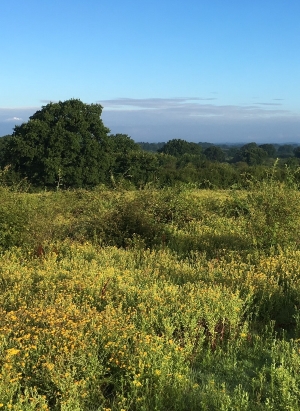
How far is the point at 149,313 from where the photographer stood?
16.5 feet

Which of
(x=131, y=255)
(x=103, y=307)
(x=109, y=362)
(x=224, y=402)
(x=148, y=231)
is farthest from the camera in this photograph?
(x=148, y=231)

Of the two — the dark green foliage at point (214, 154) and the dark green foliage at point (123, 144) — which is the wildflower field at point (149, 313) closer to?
the dark green foliage at point (123, 144)

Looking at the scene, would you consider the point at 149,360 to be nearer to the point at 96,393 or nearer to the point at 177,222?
the point at 96,393

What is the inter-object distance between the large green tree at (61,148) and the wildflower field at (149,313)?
24.8m

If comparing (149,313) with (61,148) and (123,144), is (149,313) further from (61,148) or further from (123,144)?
(123,144)

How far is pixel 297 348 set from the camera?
432cm

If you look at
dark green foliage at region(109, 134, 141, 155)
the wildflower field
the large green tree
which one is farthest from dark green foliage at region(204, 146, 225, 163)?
the wildflower field

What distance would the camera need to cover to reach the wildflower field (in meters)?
3.60

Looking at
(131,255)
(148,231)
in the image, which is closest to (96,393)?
(131,255)

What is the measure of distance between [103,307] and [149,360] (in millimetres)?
1766

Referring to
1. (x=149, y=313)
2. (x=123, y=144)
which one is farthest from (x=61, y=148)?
(x=149, y=313)

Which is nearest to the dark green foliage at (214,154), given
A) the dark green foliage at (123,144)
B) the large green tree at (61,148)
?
the dark green foliage at (123,144)

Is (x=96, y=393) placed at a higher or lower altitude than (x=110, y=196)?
lower

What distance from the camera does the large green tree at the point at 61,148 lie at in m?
34.9
